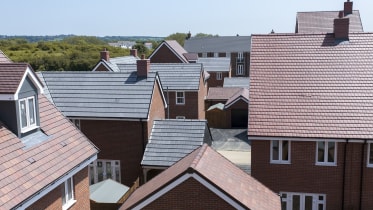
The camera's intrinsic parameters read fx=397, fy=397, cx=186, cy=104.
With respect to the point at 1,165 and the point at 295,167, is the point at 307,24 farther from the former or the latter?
the point at 1,165

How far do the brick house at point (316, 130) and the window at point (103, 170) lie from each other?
9.23 metres

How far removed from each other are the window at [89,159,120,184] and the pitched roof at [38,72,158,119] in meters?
2.98

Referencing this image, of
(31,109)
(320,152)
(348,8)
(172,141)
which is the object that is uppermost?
(348,8)

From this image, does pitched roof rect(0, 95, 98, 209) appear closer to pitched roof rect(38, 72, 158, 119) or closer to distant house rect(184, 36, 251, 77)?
pitched roof rect(38, 72, 158, 119)

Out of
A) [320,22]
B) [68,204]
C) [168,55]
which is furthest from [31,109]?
[168,55]

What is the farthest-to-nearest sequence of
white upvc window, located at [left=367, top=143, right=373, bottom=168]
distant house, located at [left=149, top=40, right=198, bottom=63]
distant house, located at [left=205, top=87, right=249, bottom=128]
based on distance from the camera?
distant house, located at [left=149, top=40, right=198, bottom=63] < distant house, located at [left=205, top=87, right=249, bottom=128] < white upvc window, located at [left=367, top=143, right=373, bottom=168]

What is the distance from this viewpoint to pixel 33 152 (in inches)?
519

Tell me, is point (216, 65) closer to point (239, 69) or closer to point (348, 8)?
point (239, 69)

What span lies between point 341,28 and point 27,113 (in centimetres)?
1705

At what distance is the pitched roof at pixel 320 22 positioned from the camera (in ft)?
125

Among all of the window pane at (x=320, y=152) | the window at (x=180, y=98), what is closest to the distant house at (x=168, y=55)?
the window at (x=180, y=98)

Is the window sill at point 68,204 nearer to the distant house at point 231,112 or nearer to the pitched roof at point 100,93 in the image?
the pitched roof at point 100,93

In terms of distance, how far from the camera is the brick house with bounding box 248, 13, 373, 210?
18375 mm

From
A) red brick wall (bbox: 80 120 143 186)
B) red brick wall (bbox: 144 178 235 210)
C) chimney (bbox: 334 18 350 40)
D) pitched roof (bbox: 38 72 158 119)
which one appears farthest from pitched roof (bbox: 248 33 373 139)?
red brick wall (bbox: 80 120 143 186)
